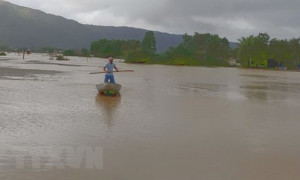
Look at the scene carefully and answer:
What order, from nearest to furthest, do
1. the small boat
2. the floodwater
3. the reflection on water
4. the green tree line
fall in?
the floodwater → the reflection on water → the small boat → the green tree line

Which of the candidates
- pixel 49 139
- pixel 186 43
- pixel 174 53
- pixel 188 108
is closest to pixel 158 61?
pixel 174 53

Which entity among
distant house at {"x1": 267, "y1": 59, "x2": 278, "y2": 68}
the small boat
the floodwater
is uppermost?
distant house at {"x1": 267, "y1": 59, "x2": 278, "y2": 68}

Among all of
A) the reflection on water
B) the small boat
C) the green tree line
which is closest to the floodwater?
the reflection on water

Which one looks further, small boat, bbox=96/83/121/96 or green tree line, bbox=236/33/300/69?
green tree line, bbox=236/33/300/69

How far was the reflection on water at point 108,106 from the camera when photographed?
48.8ft

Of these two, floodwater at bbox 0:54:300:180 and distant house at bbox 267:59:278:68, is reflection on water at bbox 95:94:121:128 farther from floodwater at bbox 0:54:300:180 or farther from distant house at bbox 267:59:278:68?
distant house at bbox 267:59:278:68

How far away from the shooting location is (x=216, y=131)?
13.4 m

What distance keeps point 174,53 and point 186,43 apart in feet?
118

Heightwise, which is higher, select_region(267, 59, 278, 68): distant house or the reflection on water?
select_region(267, 59, 278, 68): distant house

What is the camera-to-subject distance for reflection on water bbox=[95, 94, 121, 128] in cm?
1487

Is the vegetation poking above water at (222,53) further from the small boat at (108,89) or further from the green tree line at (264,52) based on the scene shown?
the small boat at (108,89)

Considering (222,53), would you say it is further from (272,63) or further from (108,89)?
(108,89)

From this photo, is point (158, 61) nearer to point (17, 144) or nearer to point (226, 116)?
point (226, 116)

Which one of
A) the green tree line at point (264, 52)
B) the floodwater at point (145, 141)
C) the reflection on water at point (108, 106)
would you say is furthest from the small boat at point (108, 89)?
the green tree line at point (264, 52)
